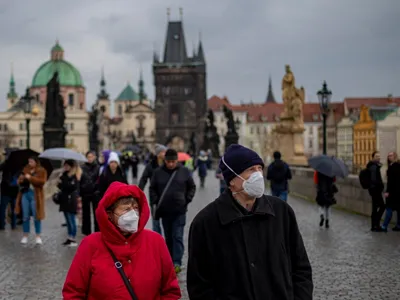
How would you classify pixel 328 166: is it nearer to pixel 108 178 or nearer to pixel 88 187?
pixel 88 187

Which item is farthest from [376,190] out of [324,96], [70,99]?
[70,99]

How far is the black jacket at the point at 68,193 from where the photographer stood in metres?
13.7

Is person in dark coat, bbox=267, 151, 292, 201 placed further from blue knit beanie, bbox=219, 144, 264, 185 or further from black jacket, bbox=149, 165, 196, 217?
blue knit beanie, bbox=219, 144, 264, 185

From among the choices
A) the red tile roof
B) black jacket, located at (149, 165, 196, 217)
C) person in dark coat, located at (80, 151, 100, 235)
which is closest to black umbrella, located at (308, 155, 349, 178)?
person in dark coat, located at (80, 151, 100, 235)

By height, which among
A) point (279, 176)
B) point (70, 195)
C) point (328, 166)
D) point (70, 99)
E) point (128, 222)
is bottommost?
point (70, 195)

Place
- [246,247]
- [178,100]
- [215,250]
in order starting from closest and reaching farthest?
1. [246,247]
2. [215,250]
3. [178,100]

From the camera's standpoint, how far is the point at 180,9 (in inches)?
5738

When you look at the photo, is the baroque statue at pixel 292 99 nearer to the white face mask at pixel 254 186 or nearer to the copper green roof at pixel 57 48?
the white face mask at pixel 254 186

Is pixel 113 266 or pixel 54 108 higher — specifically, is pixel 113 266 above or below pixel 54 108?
below

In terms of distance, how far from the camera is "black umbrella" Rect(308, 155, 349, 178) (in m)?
15.4

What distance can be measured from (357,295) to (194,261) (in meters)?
4.69

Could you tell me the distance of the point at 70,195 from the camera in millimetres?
13766

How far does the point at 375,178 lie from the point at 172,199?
611 cm

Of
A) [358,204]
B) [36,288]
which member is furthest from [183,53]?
[36,288]
